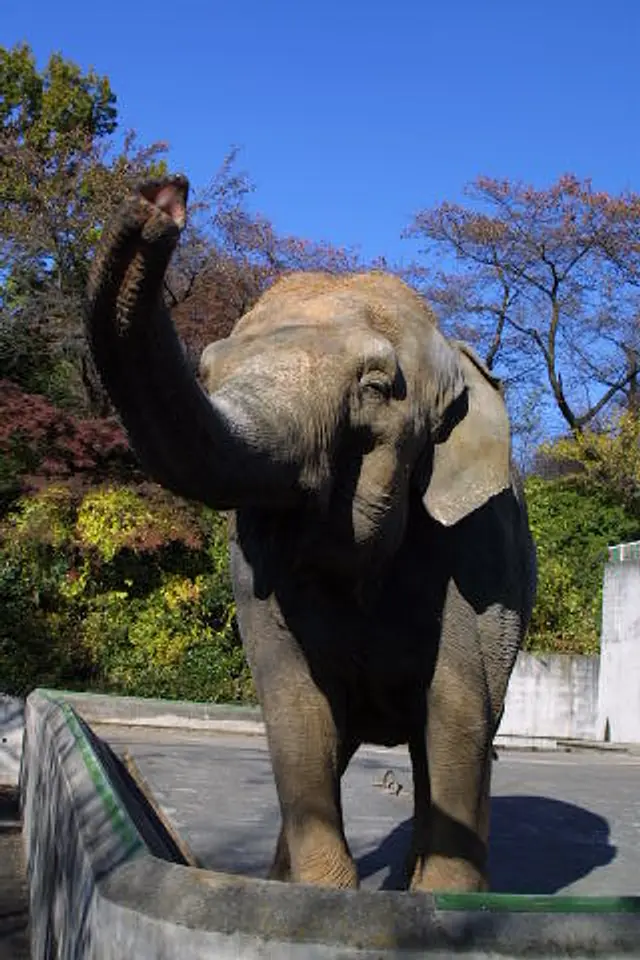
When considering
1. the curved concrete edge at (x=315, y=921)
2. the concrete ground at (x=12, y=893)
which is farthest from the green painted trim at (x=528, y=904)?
the concrete ground at (x=12, y=893)

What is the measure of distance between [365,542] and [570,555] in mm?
21895

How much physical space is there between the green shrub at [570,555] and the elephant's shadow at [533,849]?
41.7 ft

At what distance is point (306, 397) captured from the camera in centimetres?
305

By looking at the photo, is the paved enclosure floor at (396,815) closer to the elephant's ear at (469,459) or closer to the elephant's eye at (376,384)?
the elephant's ear at (469,459)

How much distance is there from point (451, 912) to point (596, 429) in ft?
98.9

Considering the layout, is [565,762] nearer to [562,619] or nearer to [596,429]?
[562,619]

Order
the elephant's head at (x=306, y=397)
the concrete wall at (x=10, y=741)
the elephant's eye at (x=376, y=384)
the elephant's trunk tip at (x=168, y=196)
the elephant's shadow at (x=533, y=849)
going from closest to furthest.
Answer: the elephant's trunk tip at (x=168, y=196) → the elephant's head at (x=306, y=397) → the elephant's eye at (x=376, y=384) → the elephant's shadow at (x=533, y=849) → the concrete wall at (x=10, y=741)

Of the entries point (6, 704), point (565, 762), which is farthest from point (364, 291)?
point (565, 762)

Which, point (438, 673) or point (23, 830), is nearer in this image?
point (438, 673)

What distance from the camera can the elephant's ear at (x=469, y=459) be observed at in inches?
147

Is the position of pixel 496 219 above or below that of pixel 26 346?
above

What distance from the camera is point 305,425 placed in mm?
3006

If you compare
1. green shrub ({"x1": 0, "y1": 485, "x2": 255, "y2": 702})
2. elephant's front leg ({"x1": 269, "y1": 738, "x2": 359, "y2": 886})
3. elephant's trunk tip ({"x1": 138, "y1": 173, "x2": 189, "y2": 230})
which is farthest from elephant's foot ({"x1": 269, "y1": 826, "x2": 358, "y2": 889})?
green shrub ({"x1": 0, "y1": 485, "x2": 255, "y2": 702})

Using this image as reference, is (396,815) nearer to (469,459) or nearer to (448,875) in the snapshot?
(448,875)
